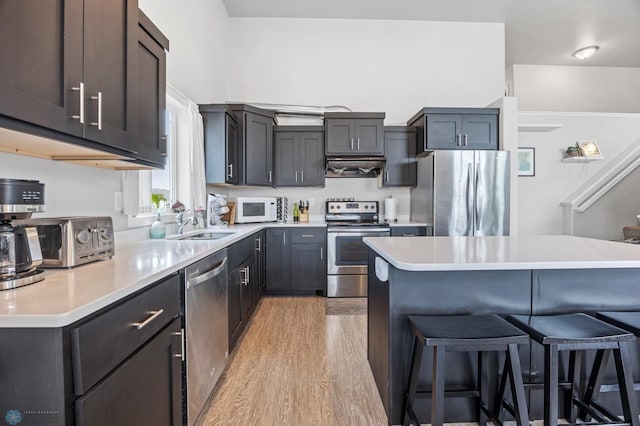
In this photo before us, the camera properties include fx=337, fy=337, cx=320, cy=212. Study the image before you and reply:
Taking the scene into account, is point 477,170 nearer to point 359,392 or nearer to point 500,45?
point 500,45

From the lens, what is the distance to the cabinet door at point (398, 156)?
4449 mm

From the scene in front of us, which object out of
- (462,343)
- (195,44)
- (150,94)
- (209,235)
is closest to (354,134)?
(195,44)

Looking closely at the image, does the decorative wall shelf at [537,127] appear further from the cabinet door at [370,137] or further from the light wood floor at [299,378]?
the light wood floor at [299,378]

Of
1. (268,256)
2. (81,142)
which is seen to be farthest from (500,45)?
(81,142)

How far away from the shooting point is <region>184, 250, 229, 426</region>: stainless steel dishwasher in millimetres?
1608

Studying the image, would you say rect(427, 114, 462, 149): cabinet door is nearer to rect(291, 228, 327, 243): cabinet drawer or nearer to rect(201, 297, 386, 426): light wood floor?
rect(291, 228, 327, 243): cabinet drawer

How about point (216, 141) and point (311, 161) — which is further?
point (311, 161)

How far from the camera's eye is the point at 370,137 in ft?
14.0

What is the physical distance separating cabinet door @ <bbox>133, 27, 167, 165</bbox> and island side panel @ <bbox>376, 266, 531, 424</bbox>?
57.2 inches

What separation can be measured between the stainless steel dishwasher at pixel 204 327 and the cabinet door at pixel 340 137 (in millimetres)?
2433

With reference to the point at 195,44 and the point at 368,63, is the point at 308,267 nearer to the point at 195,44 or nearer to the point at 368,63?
the point at 195,44

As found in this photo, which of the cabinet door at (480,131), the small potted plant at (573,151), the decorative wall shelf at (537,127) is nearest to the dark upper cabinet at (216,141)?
the cabinet door at (480,131)

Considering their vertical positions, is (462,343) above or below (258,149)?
below

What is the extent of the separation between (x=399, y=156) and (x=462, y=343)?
3417 millimetres
